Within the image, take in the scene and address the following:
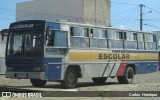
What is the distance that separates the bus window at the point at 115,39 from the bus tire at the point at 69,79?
3906 mm

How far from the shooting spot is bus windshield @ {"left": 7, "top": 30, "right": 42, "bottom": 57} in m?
18.9

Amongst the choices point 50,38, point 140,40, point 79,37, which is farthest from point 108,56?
point 50,38

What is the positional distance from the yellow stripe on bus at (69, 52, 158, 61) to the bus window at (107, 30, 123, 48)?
1.73 feet

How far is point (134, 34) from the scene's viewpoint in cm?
2609

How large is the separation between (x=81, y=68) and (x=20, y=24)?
3.78 meters

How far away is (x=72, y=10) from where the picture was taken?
92.2 metres

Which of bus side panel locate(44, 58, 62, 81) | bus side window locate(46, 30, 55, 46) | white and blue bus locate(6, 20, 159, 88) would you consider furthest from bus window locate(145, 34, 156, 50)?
bus side window locate(46, 30, 55, 46)

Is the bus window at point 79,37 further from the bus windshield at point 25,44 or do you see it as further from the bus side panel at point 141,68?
the bus side panel at point 141,68

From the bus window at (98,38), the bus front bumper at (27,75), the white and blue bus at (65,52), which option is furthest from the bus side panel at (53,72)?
the bus window at (98,38)

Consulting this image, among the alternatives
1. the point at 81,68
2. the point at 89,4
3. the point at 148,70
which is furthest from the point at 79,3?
the point at 81,68

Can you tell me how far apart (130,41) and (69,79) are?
6.73 meters

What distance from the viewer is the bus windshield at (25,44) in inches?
745

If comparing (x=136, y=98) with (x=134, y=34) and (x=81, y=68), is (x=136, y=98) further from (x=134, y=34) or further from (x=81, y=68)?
(x=134, y=34)

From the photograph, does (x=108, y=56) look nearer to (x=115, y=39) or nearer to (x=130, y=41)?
(x=115, y=39)
